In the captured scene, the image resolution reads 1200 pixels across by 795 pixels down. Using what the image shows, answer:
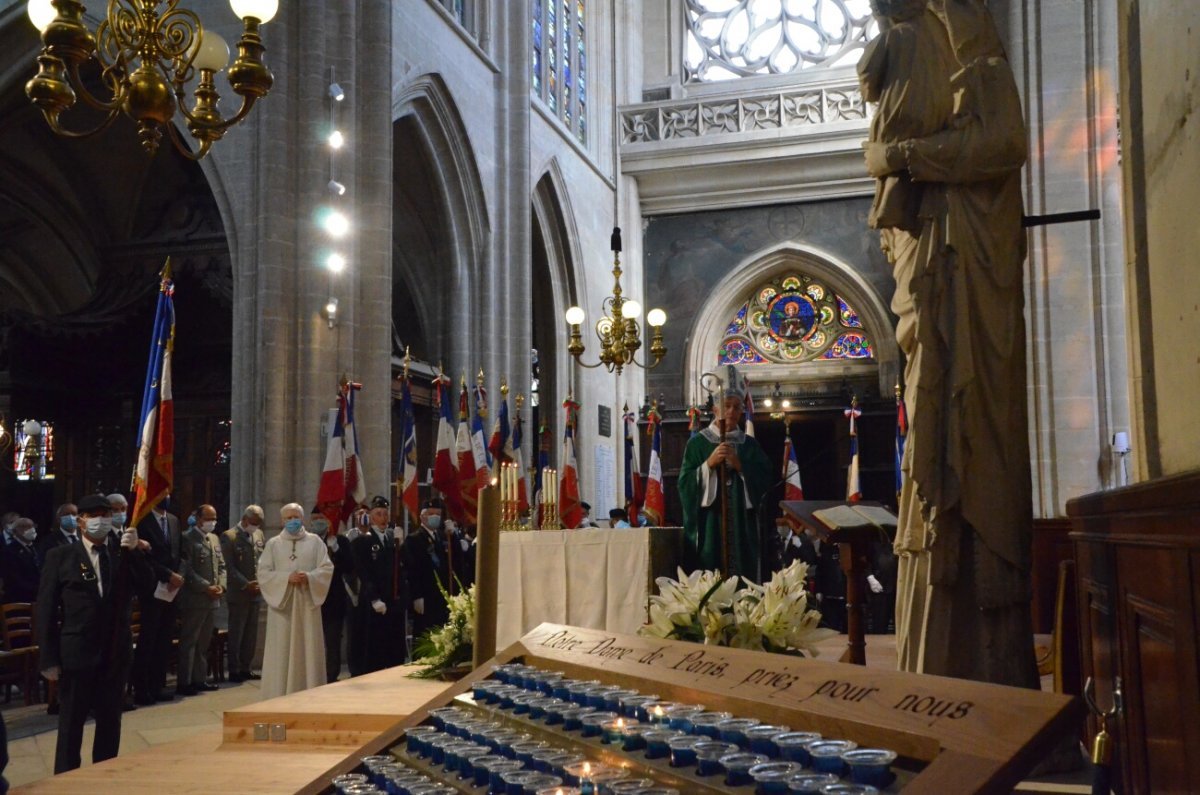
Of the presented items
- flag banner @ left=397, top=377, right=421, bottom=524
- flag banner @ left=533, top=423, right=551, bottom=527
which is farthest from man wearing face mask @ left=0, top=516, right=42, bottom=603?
flag banner @ left=533, top=423, right=551, bottom=527

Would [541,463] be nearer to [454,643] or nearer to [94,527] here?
[94,527]

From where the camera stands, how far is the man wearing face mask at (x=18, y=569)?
9.86 meters

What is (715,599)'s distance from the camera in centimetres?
350

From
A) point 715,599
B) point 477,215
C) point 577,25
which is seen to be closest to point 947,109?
point 715,599

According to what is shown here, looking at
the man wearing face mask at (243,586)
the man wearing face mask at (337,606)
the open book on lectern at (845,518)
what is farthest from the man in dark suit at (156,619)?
the open book on lectern at (845,518)

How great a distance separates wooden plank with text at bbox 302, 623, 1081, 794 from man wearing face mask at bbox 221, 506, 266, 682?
24.3 ft

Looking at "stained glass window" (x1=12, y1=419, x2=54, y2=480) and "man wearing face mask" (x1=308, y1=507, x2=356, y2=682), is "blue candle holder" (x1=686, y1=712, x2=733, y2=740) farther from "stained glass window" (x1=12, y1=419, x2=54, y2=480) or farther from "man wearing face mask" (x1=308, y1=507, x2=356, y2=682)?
"stained glass window" (x1=12, y1=419, x2=54, y2=480)

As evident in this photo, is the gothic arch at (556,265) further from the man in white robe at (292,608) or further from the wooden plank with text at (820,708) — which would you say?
the wooden plank with text at (820,708)

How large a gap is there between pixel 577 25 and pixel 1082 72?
11.6 metres

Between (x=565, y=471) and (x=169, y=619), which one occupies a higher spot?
(x=565, y=471)

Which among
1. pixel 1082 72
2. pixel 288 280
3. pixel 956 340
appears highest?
pixel 1082 72

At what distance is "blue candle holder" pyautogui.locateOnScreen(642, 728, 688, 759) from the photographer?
199 centimetres

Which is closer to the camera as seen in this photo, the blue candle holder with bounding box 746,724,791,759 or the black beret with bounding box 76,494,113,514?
the blue candle holder with bounding box 746,724,791,759

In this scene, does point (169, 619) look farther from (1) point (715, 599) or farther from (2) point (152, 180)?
(2) point (152, 180)
